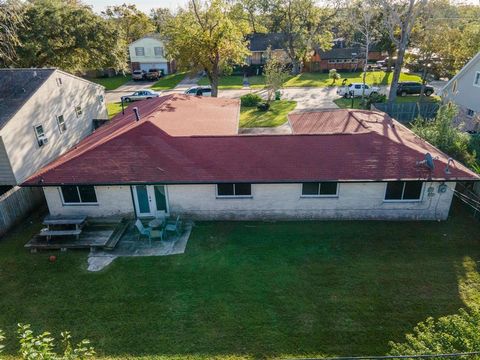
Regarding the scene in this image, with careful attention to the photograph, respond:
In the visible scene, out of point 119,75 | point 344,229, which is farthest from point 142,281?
point 119,75

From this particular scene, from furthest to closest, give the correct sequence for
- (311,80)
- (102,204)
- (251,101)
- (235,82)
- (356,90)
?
1. (235,82)
2. (311,80)
3. (356,90)
4. (251,101)
5. (102,204)

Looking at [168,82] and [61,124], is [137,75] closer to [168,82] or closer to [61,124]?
[168,82]

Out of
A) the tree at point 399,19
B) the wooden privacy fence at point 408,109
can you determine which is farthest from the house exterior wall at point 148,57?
the wooden privacy fence at point 408,109

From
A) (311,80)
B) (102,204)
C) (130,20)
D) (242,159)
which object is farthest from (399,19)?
(130,20)

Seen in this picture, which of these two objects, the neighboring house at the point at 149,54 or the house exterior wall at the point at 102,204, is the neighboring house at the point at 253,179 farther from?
the neighboring house at the point at 149,54

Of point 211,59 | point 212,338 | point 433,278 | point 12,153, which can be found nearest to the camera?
point 212,338

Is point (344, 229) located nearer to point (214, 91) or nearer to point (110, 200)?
point (110, 200)
